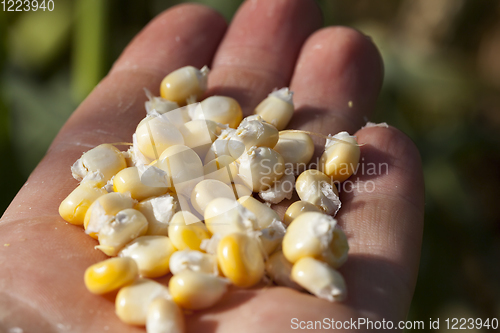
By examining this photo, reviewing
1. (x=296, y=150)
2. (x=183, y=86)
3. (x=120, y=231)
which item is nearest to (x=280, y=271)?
(x=120, y=231)

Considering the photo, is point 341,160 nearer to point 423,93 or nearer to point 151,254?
point 151,254

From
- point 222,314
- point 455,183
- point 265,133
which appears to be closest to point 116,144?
point 265,133

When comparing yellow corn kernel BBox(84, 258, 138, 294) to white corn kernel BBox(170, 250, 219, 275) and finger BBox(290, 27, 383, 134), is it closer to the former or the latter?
white corn kernel BBox(170, 250, 219, 275)

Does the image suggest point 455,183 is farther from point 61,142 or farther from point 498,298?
point 61,142

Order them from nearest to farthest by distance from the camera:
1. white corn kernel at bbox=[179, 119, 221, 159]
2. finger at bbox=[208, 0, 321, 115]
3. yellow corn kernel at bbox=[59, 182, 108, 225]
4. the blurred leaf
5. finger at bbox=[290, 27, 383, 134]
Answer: yellow corn kernel at bbox=[59, 182, 108, 225] < white corn kernel at bbox=[179, 119, 221, 159] < finger at bbox=[290, 27, 383, 134] < finger at bbox=[208, 0, 321, 115] < the blurred leaf

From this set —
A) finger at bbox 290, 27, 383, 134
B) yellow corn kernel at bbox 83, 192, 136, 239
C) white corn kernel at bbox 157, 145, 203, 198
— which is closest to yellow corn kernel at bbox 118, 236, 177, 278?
yellow corn kernel at bbox 83, 192, 136, 239

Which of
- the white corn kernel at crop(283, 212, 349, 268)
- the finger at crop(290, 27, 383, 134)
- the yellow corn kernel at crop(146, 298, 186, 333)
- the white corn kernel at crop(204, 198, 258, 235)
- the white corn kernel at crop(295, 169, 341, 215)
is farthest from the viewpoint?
the finger at crop(290, 27, 383, 134)

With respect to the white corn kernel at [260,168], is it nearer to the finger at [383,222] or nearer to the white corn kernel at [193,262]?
the finger at [383,222]
